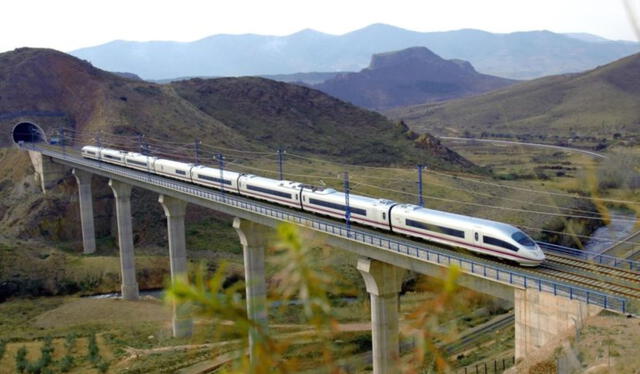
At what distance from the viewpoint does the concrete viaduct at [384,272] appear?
77.2ft

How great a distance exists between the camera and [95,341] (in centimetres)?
5856

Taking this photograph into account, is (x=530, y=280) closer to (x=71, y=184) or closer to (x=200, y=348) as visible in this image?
(x=200, y=348)

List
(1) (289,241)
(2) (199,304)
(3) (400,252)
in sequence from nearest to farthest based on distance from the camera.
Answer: (2) (199,304)
(1) (289,241)
(3) (400,252)

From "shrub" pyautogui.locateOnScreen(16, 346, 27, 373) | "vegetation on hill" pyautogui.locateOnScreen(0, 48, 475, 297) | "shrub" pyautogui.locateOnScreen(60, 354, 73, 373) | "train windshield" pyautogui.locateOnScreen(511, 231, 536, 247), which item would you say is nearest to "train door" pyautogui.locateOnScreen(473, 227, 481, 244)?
"train windshield" pyautogui.locateOnScreen(511, 231, 536, 247)

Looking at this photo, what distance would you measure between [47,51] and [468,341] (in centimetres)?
11391

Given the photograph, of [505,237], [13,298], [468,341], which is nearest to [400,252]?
[505,237]

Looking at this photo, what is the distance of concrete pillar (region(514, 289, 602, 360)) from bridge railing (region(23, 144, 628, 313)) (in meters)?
0.26

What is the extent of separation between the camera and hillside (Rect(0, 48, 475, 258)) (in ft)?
302

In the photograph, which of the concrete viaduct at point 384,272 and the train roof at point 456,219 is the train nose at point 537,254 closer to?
the train roof at point 456,219

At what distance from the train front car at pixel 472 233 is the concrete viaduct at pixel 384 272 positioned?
2.28ft

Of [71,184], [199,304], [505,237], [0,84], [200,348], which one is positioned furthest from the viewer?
[0,84]

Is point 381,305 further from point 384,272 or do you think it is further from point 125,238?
point 125,238

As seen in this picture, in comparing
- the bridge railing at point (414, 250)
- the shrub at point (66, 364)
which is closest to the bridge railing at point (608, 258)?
the bridge railing at point (414, 250)

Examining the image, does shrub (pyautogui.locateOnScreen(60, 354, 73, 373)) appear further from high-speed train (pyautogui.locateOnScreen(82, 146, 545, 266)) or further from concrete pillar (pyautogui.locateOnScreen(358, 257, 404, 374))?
concrete pillar (pyautogui.locateOnScreen(358, 257, 404, 374))
